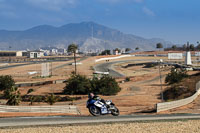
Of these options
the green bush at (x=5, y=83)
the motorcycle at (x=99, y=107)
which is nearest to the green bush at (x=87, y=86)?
the green bush at (x=5, y=83)

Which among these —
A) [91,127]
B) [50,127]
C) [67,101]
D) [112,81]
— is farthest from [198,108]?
[112,81]

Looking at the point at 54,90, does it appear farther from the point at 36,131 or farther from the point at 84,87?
the point at 36,131

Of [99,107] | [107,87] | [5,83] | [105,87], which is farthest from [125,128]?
[5,83]

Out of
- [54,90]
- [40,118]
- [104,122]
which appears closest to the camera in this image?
[104,122]

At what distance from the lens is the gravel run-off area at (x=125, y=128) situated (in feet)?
50.8

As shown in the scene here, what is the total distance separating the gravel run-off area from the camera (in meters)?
15.5

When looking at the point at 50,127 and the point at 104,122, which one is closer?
the point at 50,127

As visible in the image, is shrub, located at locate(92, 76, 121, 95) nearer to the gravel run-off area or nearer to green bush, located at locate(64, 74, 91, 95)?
green bush, located at locate(64, 74, 91, 95)

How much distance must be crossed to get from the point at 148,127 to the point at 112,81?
37.4 meters

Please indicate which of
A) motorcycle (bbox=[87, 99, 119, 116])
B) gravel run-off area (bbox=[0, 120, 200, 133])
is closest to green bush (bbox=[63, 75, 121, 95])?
motorcycle (bbox=[87, 99, 119, 116])

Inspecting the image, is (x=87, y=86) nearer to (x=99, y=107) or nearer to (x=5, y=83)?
(x=5, y=83)

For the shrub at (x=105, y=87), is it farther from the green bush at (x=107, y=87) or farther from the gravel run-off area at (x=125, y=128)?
the gravel run-off area at (x=125, y=128)

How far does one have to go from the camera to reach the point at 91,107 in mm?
19984

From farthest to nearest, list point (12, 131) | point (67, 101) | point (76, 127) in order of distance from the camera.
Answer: point (67, 101), point (76, 127), point (12, 131)
